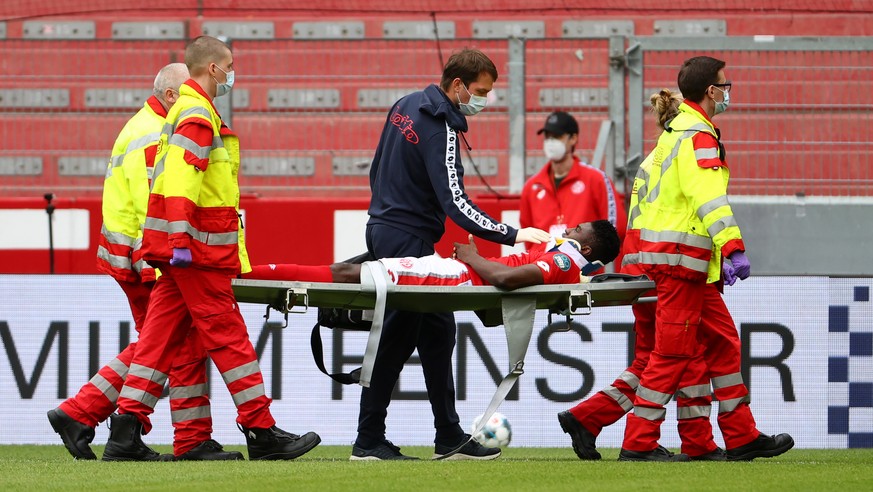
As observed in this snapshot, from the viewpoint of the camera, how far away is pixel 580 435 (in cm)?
631

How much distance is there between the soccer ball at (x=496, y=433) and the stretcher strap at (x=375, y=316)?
1.73 meters

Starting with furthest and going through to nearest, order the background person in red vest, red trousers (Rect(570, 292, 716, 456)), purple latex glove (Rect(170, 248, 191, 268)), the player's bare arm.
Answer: the background person in red vest → red trousers (Rect(570, 292, 716, 456)) → the player's bare arm → purple latex glove (Rect(170, 248, 191, 268))

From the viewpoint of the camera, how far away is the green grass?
4.83m

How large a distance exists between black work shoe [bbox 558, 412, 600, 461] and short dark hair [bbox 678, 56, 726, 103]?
1580 mm

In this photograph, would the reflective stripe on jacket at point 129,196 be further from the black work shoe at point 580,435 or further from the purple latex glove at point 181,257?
the black work shoe at point 580,435

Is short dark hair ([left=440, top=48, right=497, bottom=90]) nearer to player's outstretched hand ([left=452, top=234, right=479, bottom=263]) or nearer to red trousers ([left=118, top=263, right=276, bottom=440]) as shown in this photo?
player's outstretched hand ([left=452, top=234, right=479, bottom=263])

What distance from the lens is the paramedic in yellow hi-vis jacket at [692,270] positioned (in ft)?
18.8

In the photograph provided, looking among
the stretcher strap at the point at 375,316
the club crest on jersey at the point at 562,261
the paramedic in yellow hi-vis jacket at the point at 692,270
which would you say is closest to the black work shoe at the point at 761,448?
the paramedic in yellow hi-vis jacket at the point at 692,270

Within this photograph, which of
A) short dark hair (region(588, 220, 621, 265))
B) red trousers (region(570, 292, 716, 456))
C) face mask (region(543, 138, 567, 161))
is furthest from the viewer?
face mask (region(543, 138, 567, 161))

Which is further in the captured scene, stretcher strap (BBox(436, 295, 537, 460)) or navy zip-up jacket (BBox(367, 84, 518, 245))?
navy zip-up jacket (BBox(367, 84, 518, 245))

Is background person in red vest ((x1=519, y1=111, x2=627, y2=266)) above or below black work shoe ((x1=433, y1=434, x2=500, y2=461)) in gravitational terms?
above

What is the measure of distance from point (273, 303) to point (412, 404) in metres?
2.21

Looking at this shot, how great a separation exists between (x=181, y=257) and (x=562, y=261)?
1.63m

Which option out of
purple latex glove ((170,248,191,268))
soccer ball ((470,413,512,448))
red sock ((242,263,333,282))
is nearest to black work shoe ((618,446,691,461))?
soccer ball ((470,413,512,448))
